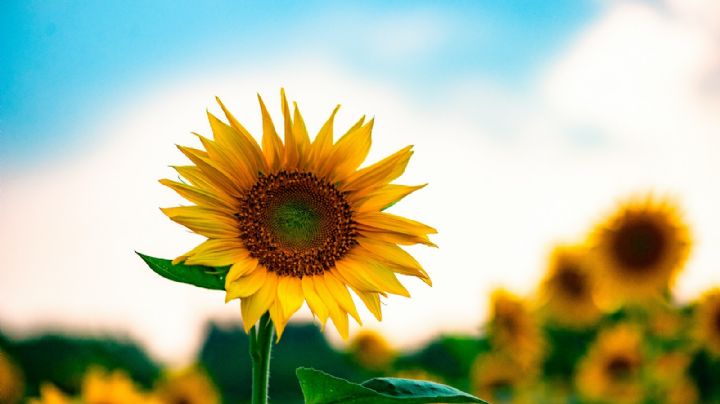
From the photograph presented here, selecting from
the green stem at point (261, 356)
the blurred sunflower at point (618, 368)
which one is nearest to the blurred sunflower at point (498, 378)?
the blurred sunflower at point (618, 368)

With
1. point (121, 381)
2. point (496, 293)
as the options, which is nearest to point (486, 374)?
point (496, 293)

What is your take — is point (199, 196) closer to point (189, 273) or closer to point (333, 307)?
point (189, 273)

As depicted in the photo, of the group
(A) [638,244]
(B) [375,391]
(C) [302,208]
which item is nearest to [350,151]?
(C) [302,208]

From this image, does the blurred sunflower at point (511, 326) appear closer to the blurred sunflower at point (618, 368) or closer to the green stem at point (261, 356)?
the blurred sunflower at point (618, 368)

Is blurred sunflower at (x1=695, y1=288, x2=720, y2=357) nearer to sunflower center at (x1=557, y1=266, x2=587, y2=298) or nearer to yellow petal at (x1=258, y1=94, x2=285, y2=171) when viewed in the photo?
sunflower center at (x1=557, y1=266, x2=587, y2=298)

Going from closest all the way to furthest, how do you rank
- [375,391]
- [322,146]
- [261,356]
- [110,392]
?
[375,391] < [261,356] < [322,146] < [110,392]

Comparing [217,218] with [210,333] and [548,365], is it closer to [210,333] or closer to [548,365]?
[548,365]

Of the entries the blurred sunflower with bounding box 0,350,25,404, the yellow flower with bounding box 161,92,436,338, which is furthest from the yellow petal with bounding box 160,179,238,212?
the blurred sunflower with bounding box 0,350,25,404
